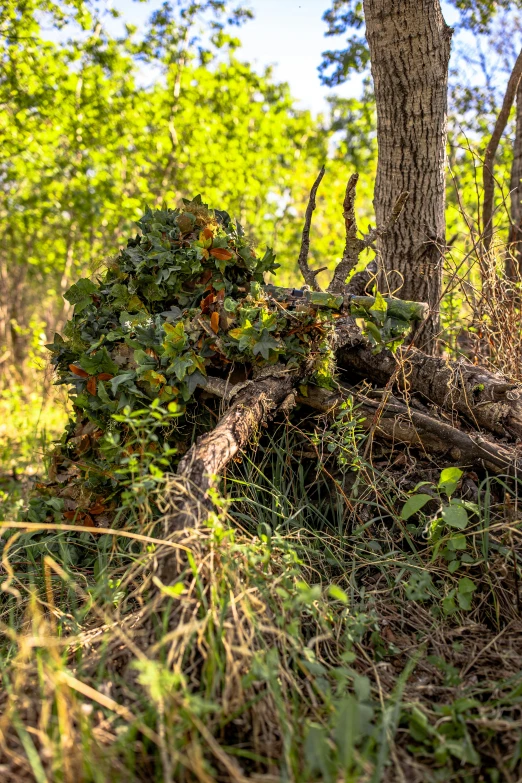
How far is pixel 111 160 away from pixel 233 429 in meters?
7.10

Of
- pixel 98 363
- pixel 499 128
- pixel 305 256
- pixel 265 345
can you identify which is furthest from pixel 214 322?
pixel 499 128

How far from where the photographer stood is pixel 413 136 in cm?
319

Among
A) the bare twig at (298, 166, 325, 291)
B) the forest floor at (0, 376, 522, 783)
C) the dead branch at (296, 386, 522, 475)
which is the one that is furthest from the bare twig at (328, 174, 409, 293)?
the forest floor at (0, 376, 522, 783)

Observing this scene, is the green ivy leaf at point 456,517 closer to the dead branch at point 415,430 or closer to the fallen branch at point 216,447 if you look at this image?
the dead branch at point 415,430

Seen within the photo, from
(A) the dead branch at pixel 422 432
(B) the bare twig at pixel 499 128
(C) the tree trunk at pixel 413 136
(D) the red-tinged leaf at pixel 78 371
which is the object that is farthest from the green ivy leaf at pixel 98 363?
(B) the bare twig at pixel 499 128

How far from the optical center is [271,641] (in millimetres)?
1618

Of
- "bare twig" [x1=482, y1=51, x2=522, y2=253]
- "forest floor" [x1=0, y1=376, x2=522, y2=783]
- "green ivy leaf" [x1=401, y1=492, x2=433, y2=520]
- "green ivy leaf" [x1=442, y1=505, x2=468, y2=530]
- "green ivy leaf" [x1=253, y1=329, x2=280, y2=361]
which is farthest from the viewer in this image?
"bare twig" [x1=482, y1=51, x2=522, y2=253]

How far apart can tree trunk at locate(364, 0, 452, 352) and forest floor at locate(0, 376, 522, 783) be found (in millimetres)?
1248

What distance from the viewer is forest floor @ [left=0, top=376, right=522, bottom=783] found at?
4.18ft

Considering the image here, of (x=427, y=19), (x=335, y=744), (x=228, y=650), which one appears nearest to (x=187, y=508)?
(x=228, y=650)

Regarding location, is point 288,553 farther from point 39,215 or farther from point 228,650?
point 39,215

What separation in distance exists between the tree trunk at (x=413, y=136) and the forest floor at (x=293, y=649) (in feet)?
4.10

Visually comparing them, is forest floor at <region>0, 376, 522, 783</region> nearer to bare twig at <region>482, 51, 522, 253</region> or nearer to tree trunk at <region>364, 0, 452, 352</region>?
tree trunk at <region>364, 0, 452, 352</region>

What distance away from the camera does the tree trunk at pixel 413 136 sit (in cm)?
301
